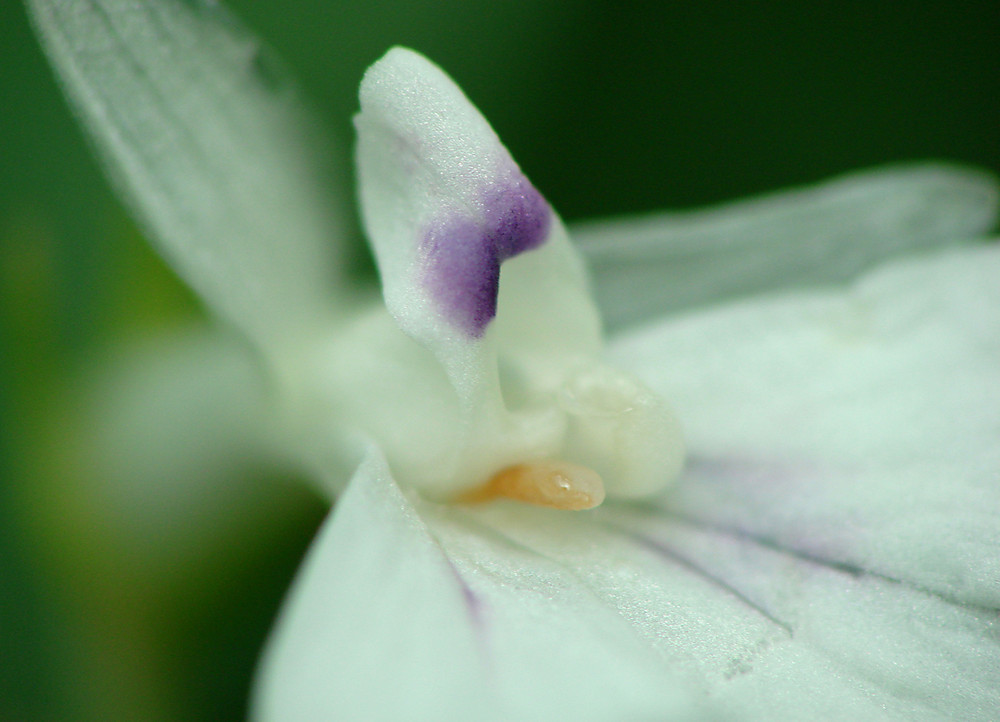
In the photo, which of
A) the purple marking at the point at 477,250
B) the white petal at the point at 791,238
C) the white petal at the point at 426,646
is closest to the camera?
the white petal at the point at 426,646

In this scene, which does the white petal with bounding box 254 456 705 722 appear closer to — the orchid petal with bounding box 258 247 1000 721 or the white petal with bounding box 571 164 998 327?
the orchid petal with bounding box 258 247 1000 721

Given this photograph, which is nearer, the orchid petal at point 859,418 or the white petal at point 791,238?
the orchid petal at point 859,418

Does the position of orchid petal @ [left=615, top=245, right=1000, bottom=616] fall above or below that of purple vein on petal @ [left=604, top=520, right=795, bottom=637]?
above

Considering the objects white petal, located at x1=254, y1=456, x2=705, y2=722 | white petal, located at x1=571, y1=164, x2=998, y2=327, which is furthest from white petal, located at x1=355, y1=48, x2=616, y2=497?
white petal, located at x1=571, y1=164, x2=998, y2=327

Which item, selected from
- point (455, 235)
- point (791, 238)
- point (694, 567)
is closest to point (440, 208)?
point (455, 235)

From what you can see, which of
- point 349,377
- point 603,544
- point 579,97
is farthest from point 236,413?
point 579,97

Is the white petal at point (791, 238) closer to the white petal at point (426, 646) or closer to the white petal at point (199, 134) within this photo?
the white petal at point (199, 134)

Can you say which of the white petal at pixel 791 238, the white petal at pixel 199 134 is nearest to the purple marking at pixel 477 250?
the white petal at pixel 199 134
